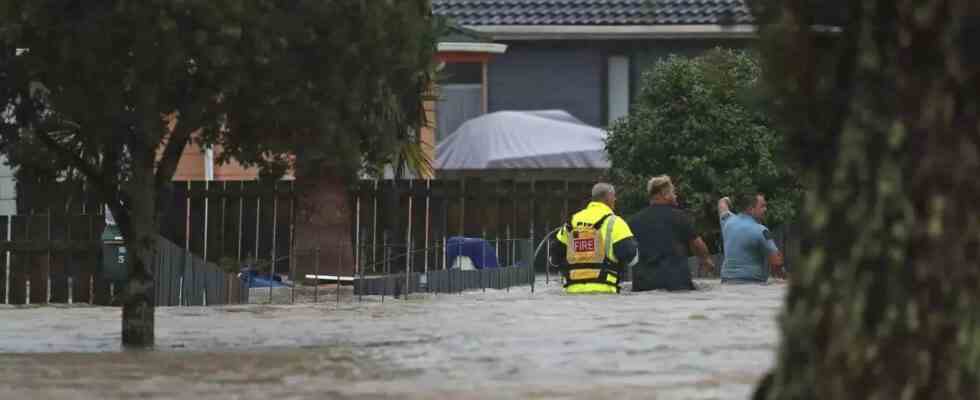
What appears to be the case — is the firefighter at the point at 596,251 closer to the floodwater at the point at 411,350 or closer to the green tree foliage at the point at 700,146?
the floodwater at the point at 411,350

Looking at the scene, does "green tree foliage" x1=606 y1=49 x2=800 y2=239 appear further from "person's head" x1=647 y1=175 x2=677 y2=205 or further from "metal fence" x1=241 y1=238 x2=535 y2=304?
"person's head" x1=647 y1=175 x2=677 y2=205

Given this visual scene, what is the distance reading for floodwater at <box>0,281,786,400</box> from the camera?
1109 centimetres

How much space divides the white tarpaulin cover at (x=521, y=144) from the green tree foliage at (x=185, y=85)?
64.7ft

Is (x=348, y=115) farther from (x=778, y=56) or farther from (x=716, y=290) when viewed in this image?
(x=716, y=290)

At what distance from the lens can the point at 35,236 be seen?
21.0 metres

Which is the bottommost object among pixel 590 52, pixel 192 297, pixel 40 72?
pixel 192 297

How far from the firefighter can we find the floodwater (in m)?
0.62

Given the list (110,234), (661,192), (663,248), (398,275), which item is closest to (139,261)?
(110,234)

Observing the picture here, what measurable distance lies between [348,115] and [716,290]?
28.1 ft

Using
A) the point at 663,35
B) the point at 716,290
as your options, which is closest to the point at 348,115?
the point at 716,290

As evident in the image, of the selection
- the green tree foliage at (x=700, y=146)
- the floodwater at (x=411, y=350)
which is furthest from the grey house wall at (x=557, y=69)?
the floodwater at (x=411, y=350)

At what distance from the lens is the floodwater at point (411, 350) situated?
36.4 feet

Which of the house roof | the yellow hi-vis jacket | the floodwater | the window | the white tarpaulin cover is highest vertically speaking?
the house roof

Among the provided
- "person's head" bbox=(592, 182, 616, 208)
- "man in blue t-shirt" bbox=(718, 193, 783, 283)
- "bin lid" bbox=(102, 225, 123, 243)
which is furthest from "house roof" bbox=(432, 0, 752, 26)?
"bin lid" bbox=(102, 225, 123, 243)
